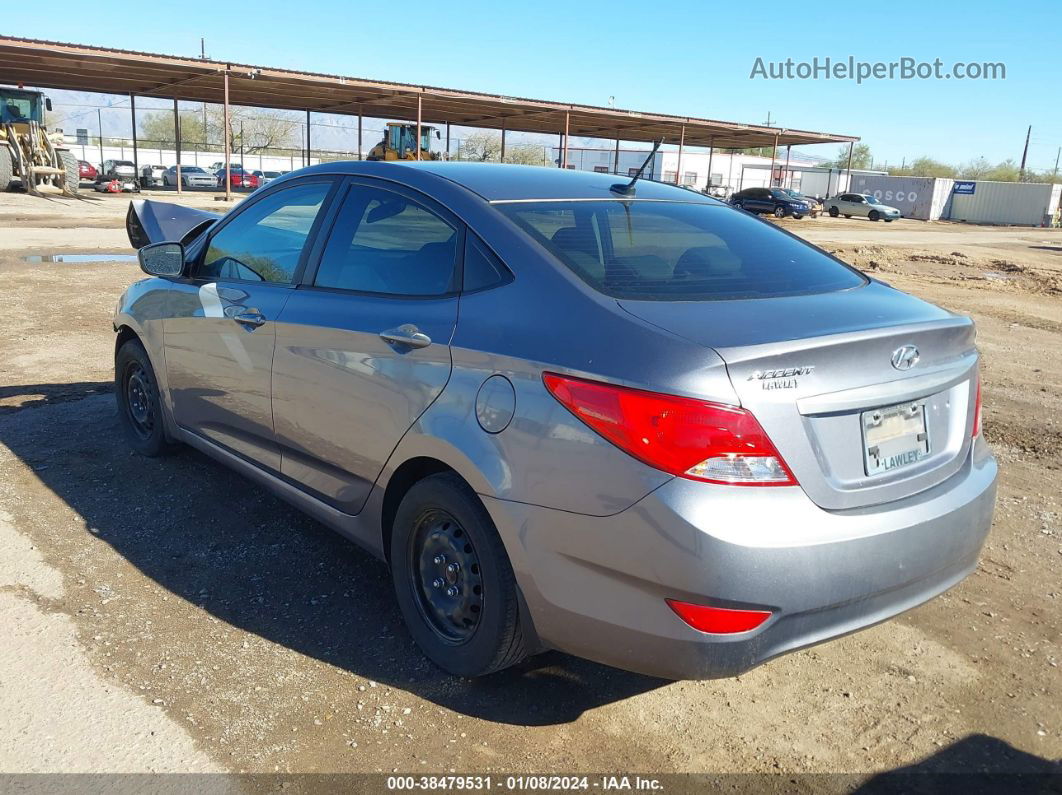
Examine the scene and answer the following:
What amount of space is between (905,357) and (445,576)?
5.33 ft

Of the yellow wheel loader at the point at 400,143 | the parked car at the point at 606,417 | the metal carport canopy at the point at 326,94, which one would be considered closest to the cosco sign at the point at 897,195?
the metal carport canopy at the point at 326,94

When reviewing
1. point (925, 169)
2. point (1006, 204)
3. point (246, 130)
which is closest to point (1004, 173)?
point (925, 169)

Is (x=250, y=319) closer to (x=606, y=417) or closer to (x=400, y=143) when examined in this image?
(x=606, y=417)

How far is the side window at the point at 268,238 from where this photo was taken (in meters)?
3.79

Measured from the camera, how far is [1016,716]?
2904 mm

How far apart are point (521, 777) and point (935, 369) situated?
173cm

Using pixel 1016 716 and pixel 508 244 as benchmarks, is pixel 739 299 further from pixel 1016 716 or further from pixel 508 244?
pixel 1016 716

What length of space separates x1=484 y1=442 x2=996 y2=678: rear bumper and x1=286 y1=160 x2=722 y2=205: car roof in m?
1.27

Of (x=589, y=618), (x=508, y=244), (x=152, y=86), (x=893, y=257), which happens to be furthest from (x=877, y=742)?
(x=152, y=86)

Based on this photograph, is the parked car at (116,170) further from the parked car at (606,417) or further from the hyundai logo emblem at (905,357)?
the hyundai logo emblem at (905,357)

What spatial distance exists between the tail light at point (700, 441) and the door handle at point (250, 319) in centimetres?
201

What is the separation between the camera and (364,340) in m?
3.15

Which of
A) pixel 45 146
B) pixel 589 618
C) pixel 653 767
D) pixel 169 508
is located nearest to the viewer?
pixel 589 618

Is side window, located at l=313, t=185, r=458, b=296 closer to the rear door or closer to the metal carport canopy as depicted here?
the rear door
